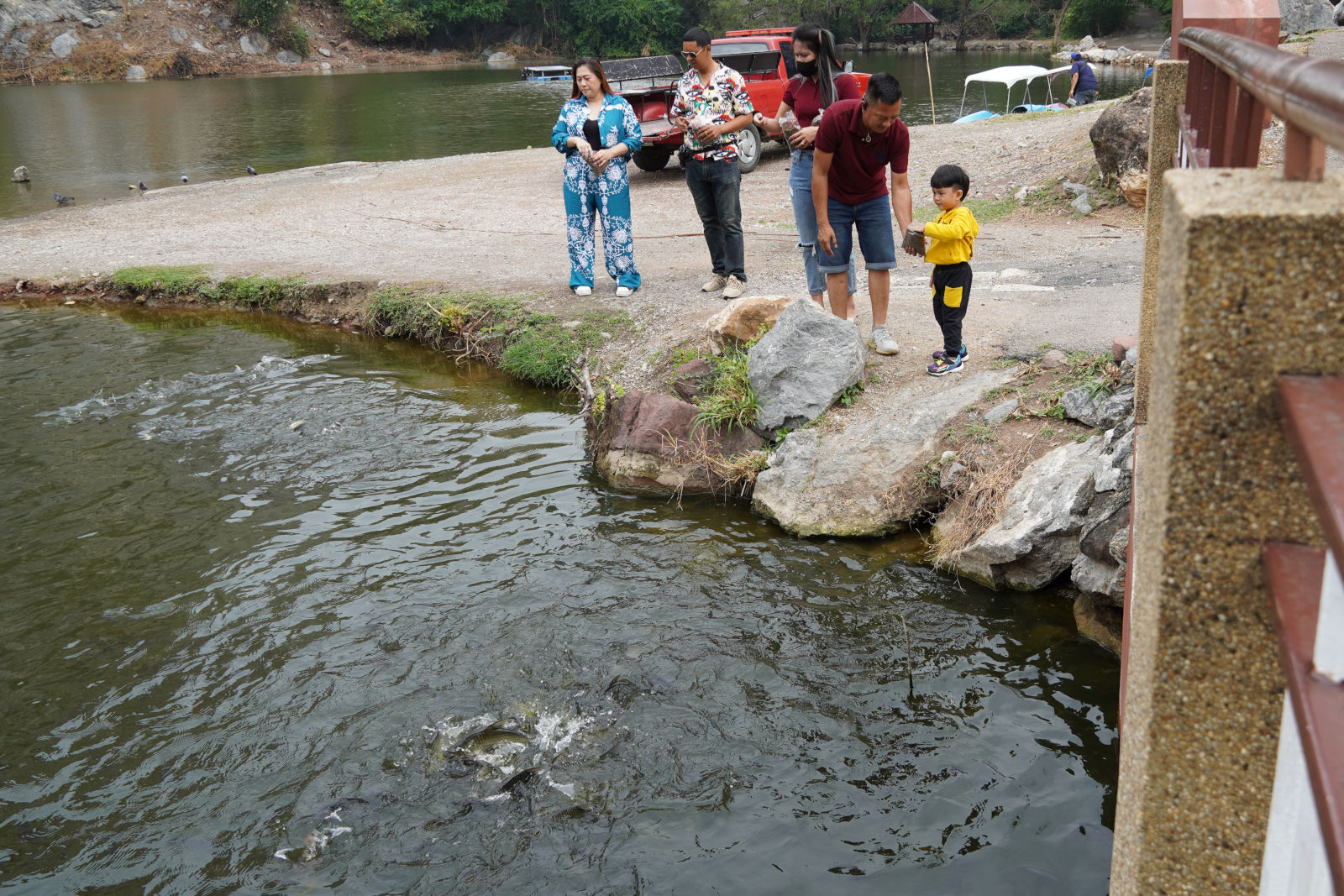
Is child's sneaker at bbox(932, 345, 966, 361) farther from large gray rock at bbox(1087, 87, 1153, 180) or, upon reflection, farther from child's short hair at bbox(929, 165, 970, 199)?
large gray rock at bbox(1087, 87, 1153, 180)

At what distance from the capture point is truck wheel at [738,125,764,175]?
1341 centimetres

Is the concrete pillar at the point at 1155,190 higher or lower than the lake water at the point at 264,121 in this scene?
lower

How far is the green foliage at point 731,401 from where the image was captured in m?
5.95

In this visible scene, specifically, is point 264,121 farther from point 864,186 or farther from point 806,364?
point 806,364

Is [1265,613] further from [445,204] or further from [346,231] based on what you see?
[445,204]

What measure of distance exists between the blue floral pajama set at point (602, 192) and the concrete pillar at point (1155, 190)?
4200mm

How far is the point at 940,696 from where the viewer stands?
3926mm

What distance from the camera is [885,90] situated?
16.8 ft

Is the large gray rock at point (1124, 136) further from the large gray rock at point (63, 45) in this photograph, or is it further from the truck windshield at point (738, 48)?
the large gray rock at point (63, 45)

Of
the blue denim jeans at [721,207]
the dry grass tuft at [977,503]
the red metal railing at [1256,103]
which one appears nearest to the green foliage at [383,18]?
the blue denim jeans at [721,207]

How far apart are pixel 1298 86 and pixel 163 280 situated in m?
10.7

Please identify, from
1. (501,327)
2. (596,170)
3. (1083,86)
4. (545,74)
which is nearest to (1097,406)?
(596,170)

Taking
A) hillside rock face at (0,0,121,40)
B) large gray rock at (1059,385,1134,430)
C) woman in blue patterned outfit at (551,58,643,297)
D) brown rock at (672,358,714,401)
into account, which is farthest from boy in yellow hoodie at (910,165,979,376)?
→ hillside rock face at (0,0,121,40)

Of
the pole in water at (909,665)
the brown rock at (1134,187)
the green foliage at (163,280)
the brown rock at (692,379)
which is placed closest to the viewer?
the pole in water at (909,665)
